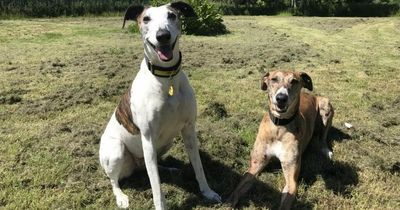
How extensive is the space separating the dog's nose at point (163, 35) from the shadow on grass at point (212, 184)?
168 centimetres

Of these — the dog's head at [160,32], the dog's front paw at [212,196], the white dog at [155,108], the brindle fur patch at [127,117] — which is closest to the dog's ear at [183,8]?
the white dog at [155,108]

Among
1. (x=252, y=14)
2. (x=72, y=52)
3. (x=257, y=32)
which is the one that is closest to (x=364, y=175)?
(x=72, y=52)

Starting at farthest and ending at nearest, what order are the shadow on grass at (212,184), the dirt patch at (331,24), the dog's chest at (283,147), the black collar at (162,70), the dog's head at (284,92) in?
the dirt patch at (331,24)
the dog's chest at (283,147)
the dog's head at (284,92)
the shadow on grass at (212,184)
the black collar at (162,70)

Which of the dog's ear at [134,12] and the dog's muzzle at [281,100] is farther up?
the dog's ear at [134,12]

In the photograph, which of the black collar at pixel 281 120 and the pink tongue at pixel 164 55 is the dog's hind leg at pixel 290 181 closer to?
the black collar at pixel 281 120

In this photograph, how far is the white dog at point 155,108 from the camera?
3.77 metres

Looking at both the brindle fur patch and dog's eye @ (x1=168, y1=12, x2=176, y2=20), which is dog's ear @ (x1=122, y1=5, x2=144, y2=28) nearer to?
dog's eye @ (x1=168, y1=12, x2=176, y2=20)

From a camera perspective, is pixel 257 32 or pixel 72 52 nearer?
pixel 72 52

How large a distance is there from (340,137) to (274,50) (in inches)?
248

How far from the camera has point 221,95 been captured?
815 cm

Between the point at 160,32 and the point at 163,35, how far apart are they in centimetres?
4

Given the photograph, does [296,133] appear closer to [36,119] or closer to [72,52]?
[36,119]

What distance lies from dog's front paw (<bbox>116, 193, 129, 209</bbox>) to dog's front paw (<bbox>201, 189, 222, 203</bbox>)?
75cm

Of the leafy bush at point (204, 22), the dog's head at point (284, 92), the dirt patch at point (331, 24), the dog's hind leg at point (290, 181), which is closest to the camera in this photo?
the dog's hind leg at point (290, 181)
